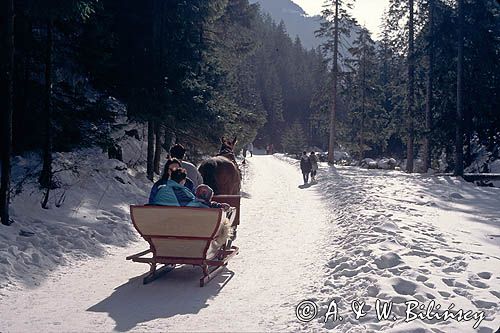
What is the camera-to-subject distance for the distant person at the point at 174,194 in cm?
793

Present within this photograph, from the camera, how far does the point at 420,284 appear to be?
669 centimetres

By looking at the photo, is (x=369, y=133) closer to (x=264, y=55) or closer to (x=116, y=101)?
(x=116, y=101)

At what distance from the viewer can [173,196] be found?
793 cm

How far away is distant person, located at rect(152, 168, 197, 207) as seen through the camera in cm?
793

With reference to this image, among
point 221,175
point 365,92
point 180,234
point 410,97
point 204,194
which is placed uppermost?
point 365,92

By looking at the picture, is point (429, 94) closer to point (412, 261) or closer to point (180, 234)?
point (412, 261)

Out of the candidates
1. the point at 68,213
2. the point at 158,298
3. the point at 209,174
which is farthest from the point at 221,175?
the point at 158,298

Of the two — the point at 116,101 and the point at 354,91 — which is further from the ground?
the point at 354,91

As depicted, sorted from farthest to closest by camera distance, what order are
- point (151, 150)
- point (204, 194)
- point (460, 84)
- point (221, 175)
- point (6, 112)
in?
point (460, 84), point (151, 150), point (221, 175), point (6, 112), point (204, 194)

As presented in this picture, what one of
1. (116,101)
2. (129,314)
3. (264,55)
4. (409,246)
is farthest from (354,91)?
(264,55)

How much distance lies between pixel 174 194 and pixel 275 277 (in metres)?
2.21

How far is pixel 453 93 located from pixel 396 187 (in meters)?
9.95

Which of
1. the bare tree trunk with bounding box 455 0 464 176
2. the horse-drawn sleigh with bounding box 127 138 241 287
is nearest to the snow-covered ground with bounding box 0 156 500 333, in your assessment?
the horse-drawn sleigh with bounding box 127 138 241 287

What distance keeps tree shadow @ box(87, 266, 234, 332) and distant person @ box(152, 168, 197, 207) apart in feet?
4.20
